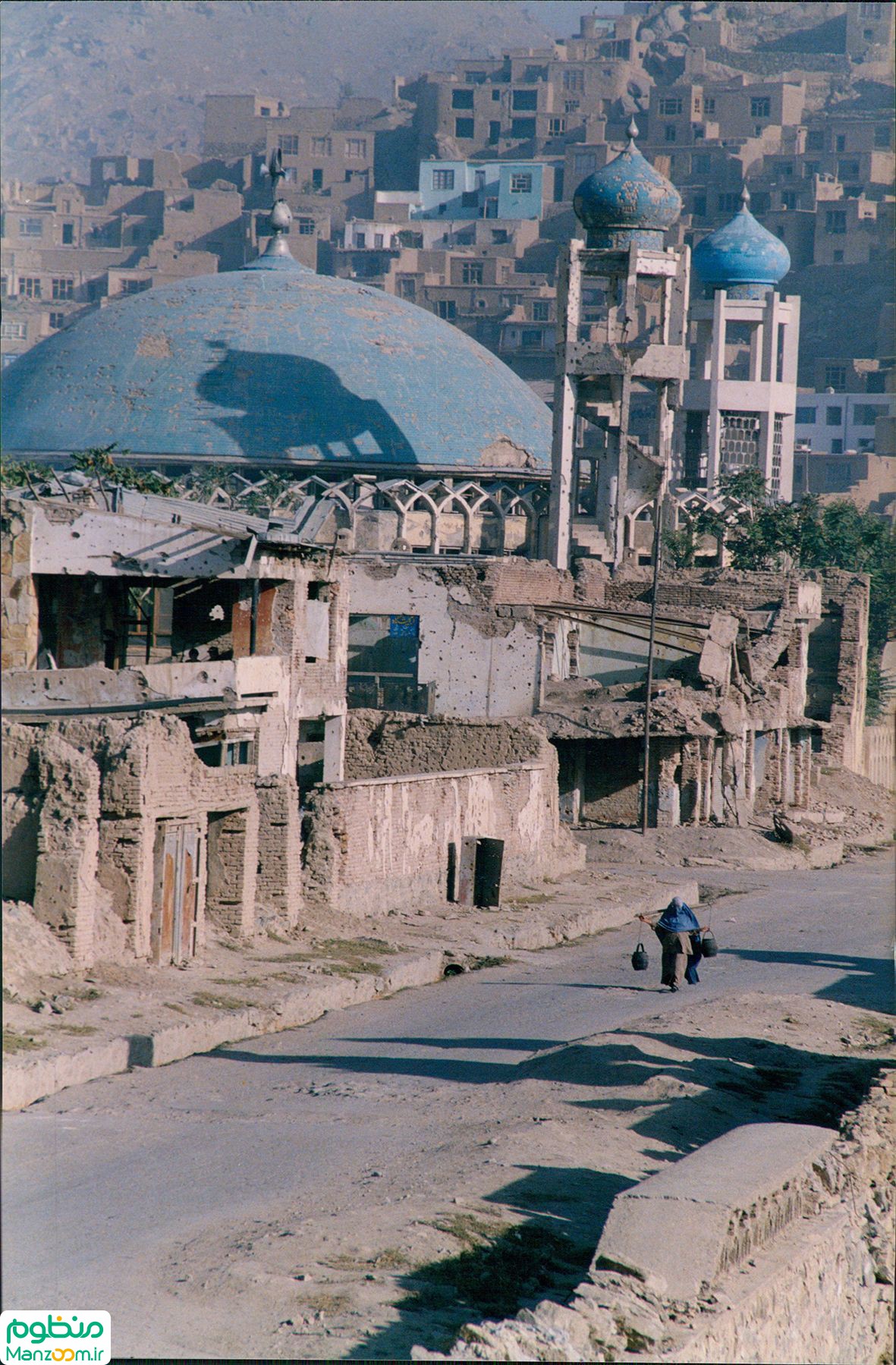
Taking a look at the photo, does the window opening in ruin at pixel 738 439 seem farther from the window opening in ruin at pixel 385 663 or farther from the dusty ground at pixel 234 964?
the dusty ground at pixel 234 964

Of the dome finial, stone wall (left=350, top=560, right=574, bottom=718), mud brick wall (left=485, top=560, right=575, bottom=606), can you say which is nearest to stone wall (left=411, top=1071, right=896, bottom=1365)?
stone wall (left=350, top=560, right=574, bottom=718)

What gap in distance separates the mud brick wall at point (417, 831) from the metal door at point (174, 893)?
2375 mm

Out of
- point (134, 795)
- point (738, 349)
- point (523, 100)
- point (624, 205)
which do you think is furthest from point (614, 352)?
point (523, 100)

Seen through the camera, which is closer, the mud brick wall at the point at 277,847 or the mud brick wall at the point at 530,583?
the mud brick wall at the point at 277,847

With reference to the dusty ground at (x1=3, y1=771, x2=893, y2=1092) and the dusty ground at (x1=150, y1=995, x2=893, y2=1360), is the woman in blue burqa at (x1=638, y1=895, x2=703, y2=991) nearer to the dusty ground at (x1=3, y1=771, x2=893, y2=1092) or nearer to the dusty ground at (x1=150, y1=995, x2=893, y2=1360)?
the dusty ground at (x1=150, y1=995, x2=893, y2=1360)

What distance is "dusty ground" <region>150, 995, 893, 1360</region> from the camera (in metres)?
7.93

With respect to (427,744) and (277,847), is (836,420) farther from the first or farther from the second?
(277,847)

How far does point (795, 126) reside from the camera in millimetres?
87062

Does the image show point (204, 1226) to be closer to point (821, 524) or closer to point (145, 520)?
point (145, 520)

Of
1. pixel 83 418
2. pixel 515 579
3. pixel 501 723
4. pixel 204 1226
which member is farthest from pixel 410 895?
pixel 83 418

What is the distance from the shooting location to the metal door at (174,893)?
47.9 ft

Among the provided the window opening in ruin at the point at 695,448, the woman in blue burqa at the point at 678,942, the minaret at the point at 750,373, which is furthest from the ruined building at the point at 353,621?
the window opening in ruin at the point at 695,448

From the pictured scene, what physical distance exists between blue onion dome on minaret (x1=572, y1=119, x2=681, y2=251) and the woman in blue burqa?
117ft

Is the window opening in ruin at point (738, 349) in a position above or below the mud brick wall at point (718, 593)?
above
